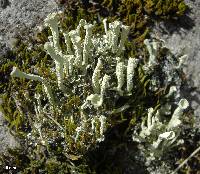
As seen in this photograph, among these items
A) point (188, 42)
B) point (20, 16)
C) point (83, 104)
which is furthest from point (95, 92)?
point (188, 42)

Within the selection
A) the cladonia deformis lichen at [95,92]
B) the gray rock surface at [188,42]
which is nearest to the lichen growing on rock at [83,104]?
the cladonia deformis lichen at [95,92]

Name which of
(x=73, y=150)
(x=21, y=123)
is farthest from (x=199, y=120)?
(x=21, y=123)

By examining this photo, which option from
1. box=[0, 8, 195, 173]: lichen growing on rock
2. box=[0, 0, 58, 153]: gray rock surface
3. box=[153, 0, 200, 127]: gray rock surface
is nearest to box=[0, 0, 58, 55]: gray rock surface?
box=[0, 0, 58, 153]: gray rock surface

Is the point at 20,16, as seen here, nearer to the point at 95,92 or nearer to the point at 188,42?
the point at 95,92

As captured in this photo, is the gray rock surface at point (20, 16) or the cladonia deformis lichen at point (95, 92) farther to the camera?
the gray rock surface at point (20, 16)

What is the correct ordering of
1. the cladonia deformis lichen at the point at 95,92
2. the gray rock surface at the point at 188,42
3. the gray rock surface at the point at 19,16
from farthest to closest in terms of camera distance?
the gray rock surface at the point at 188,42
the gray rock surface at the point at 19,16
the cladonia deformis lichen at the point at 95,92

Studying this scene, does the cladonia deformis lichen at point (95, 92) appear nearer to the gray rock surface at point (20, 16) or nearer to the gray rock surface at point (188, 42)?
the gray rock surface at point (188, 42)
